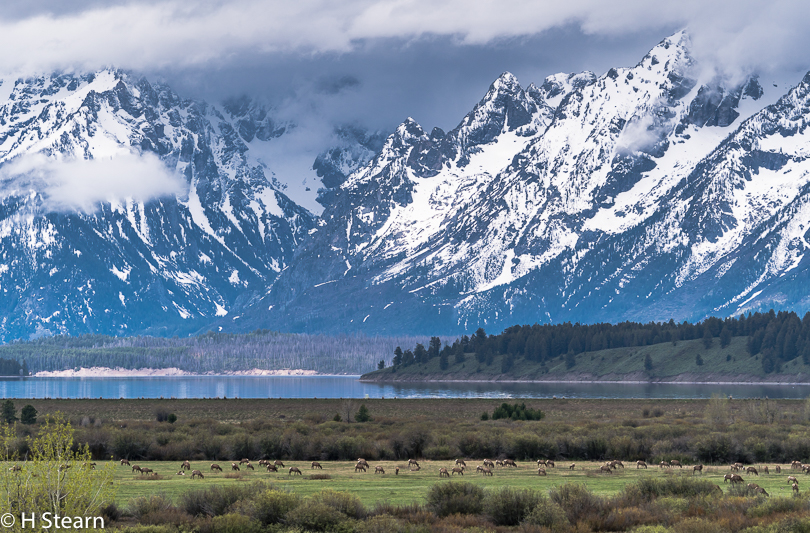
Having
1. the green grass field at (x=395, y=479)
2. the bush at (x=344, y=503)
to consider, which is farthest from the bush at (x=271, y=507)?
the green grass field at (x=395, y=479)

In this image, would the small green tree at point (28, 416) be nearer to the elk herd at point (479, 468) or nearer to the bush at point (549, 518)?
the elk herd at point (479, 468)

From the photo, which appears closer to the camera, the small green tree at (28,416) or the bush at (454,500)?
the bush at (454,500)

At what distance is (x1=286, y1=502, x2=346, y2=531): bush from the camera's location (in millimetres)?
34156

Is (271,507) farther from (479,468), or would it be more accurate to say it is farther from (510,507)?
(479,468)

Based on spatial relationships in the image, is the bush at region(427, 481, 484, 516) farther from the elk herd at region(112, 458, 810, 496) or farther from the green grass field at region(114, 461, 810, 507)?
the elk herd at region(112, 458, 810, 496)

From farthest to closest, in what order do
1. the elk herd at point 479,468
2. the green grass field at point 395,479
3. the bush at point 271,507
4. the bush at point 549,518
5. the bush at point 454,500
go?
the elk herd at point 479,468 < the green grass field at point 395,479 < the bush at point 454,500 < the bush at point 271,507 < the bush at point 549,518

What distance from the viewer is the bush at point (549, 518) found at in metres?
34.5

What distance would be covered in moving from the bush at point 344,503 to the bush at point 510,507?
4.87 metres

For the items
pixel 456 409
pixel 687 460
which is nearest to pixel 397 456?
pixel 687 460

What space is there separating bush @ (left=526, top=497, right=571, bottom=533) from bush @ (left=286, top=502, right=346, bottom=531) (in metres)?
6.76

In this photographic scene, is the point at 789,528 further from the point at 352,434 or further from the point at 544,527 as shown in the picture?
the point at 352,434

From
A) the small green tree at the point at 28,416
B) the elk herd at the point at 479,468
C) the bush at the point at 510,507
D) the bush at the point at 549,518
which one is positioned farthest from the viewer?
the small green tree at the point at 28,416

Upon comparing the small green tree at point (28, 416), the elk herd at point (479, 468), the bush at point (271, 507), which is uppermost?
the small green tree at point (28, 416)

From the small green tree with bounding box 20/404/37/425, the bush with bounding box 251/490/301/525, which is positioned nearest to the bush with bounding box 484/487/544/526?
the bush with bounding box 251/490/301/525
